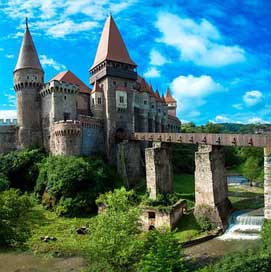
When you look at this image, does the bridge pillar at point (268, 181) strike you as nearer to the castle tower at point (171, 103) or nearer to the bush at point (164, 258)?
the bush at point (164, 258)

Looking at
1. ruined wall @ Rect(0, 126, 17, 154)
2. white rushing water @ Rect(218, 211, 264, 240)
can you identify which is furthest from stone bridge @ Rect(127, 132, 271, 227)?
ruined wall @ Rect(0, 126, 17, 154)

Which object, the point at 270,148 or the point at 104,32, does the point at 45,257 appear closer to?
the point at 270,148

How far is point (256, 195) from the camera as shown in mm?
39656

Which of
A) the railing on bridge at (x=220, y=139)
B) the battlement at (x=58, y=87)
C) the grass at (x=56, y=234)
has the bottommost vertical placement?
the grass at (x=56, y=234)

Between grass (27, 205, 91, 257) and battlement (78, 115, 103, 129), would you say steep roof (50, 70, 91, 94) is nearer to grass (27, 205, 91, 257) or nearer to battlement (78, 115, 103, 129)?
battlement (78, 115, 103, 129)

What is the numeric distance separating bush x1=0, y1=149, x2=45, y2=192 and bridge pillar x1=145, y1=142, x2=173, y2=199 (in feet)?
47.2

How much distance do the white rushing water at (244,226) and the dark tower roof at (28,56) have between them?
3043 cm

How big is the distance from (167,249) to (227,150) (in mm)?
54489

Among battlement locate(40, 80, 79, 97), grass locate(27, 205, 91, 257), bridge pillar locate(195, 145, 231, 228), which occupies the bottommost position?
grass locate(27, 205, 91, 257)

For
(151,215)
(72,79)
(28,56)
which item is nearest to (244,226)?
(151,215)

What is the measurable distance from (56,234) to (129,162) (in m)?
15.7

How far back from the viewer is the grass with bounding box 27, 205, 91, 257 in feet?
88.0

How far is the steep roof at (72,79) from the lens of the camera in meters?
47.7

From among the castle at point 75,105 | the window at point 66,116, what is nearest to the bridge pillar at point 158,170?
the castle at point 75,105
